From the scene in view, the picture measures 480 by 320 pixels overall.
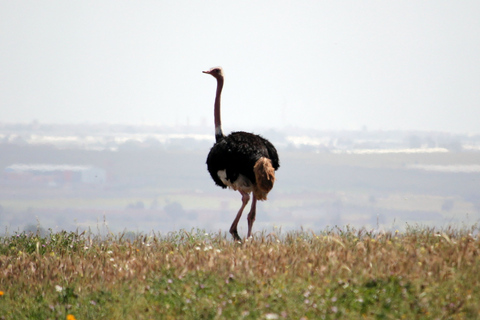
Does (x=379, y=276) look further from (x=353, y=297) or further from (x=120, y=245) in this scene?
(x=120, y=245)

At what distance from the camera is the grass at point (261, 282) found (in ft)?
20.9

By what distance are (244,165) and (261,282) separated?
383cm

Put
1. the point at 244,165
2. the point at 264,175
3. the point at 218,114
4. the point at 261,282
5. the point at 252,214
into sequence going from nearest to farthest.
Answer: the point at 261,282, the point at 264,175, the point at 244,165, the point at 252,214, the point at 218,114

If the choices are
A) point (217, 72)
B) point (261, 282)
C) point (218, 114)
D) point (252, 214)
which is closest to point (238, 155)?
point (252, 214)

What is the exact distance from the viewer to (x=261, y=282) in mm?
6945

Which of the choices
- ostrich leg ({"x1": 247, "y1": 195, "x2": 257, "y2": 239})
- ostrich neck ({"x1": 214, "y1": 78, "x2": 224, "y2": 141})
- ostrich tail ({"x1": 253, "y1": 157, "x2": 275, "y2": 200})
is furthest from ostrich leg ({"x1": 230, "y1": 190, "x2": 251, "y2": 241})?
ostrich neck ({"x1": 214, "y1": 78, "x2": 224, "y2": 141})

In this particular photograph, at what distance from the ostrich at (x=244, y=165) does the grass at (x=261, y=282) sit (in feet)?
4.21

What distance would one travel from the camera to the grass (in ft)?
20.9

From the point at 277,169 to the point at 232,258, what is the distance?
370 centimetres

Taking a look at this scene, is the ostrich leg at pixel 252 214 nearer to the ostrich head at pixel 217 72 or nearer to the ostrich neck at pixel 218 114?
the ostrich neck at pixel 218 114

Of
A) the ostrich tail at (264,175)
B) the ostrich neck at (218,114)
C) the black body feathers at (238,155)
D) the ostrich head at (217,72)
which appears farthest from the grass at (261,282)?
the ostrich head at (217,72)

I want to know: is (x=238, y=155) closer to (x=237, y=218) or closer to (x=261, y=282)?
(x=237, y=218)

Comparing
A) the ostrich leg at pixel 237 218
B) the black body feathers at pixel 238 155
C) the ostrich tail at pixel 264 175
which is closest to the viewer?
the ostrich tail at pixel 264 175

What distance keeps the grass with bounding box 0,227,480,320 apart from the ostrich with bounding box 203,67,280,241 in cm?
128
